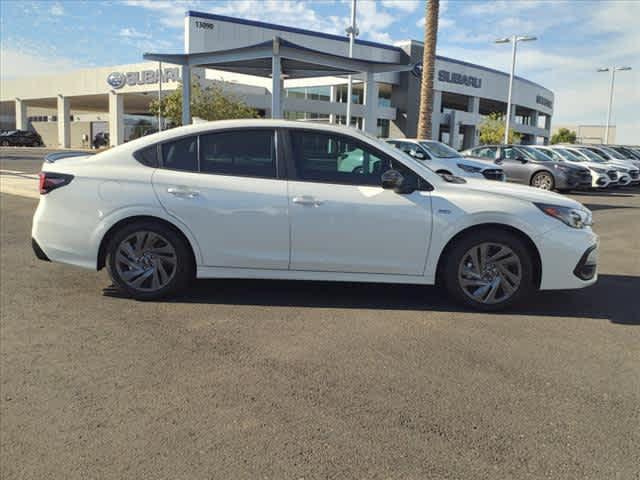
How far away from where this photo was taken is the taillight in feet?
16.3

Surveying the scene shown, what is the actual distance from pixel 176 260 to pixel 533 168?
15.6 metres

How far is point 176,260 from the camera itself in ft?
16.2

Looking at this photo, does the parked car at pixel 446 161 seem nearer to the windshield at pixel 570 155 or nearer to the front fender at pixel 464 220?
the front fender at pixel 464 220

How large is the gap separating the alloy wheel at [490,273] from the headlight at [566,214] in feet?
1.58

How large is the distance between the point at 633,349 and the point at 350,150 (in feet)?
9.12

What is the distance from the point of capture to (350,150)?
496 cm

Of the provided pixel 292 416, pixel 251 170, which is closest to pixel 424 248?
pixel 251 170

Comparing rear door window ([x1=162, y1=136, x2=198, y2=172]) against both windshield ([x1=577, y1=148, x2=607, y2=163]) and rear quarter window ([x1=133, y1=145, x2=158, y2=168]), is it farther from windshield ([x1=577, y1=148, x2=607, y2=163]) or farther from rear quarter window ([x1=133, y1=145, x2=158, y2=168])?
windshield ([x1=577, y1=148, x2=607, y2=163])

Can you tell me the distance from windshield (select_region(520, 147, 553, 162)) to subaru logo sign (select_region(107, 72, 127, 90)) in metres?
37.2

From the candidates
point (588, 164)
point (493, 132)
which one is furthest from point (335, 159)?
point (493, 132)

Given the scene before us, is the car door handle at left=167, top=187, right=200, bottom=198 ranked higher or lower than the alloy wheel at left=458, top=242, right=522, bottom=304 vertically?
higher

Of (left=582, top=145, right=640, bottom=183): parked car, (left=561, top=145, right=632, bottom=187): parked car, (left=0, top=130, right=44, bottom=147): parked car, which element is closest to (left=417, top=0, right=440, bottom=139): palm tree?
(left=561, top=145, right=632, bottom=187): parked car

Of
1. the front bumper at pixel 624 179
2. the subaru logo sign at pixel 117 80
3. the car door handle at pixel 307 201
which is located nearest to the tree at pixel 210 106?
the subaru logo sign at pixel 117 80

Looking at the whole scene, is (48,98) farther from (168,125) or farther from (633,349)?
(633,349)
